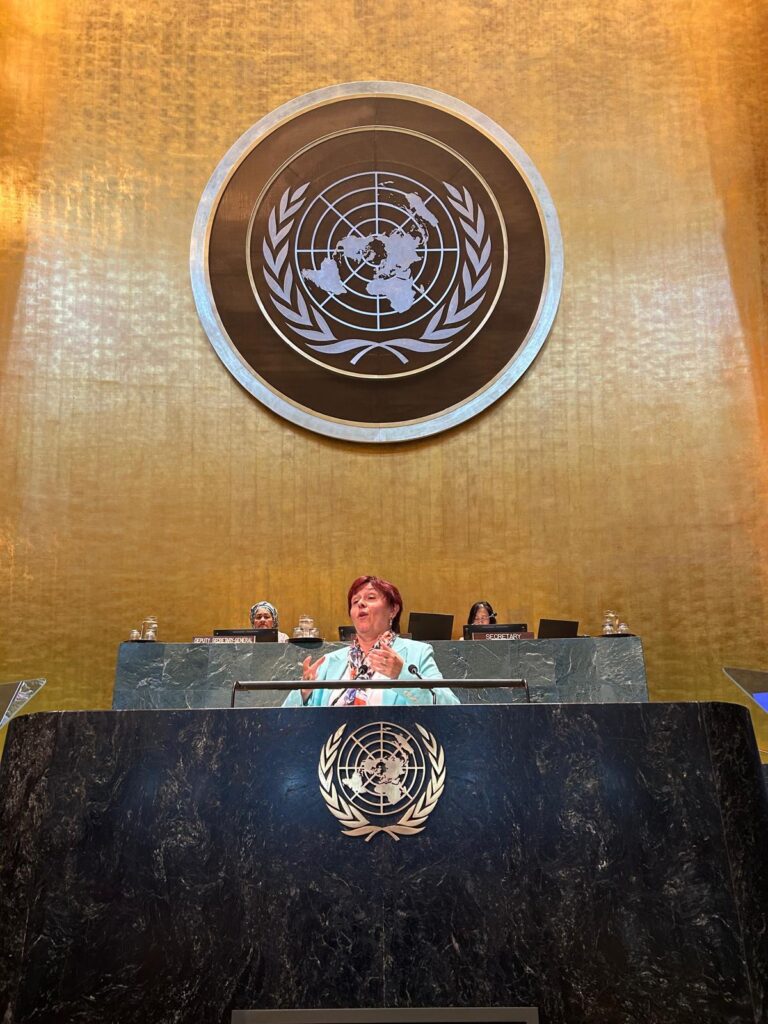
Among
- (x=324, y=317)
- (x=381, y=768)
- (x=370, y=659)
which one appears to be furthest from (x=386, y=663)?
(x=324, y=317)

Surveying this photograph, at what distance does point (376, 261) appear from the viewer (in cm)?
667

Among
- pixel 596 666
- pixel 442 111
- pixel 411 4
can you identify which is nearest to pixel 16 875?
pixel 596 666

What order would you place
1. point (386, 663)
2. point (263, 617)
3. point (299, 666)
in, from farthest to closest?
point (263, 617) < point (299, 666) < point (386, 663)

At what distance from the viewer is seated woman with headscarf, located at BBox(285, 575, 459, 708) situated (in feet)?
10.8

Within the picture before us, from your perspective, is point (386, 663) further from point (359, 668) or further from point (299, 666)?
point (299, 666)

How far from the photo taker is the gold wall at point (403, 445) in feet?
20.6

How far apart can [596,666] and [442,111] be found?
411 cm

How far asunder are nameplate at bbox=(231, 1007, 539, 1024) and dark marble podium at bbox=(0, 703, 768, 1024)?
2cm

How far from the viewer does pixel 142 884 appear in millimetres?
2367

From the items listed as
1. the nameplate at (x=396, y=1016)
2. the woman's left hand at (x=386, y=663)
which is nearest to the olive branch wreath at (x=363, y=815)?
the nameplate at (x=396, y=1016)

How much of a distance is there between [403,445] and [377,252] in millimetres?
1362

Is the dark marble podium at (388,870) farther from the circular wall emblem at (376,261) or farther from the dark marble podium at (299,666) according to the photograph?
the circular wall emblem at (376,261)

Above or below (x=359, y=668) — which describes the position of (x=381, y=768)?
below

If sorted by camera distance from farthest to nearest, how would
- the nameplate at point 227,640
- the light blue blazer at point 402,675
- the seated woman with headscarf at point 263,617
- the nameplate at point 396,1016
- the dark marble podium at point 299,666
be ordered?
the seated woman with headscarf at point 263,617
the nameplate at point 227,640
the dark marble podium at point 299,666
the light blue blazer at point 402,675
the nameplate at point 396,1016
